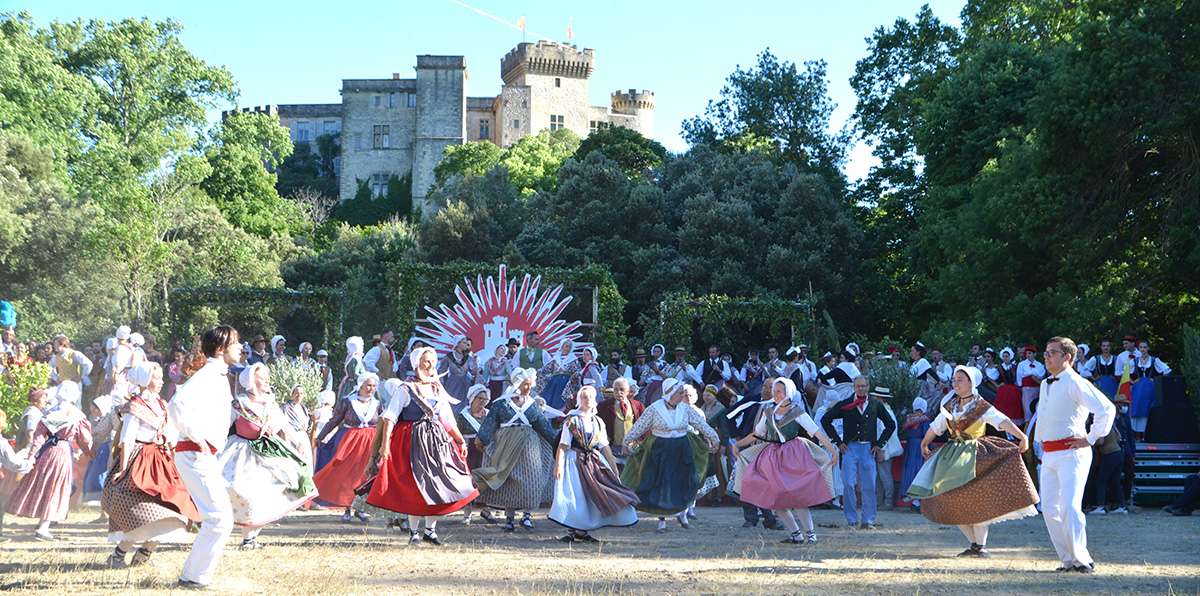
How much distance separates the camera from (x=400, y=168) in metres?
80.6

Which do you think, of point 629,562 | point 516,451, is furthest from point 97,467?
point 629,562

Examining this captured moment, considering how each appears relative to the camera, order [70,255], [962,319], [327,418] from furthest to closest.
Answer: [70,255] → [962,319] → [327,418]

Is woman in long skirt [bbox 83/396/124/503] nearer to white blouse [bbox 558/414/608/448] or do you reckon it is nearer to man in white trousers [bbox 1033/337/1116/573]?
white blouse [bbox 558/414/608/448]

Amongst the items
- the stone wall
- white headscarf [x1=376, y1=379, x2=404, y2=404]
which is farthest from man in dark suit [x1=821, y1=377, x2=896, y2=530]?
the stone wall

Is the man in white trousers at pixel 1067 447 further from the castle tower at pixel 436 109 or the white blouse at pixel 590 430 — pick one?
the castle tower at pixel 436 109

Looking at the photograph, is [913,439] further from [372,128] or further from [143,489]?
[372,128]

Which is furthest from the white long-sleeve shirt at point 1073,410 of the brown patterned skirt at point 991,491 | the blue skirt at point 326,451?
the blue skirt at point 326,451

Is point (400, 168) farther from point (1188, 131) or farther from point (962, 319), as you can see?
point (1188, 131)

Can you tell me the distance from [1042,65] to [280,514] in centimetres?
2362

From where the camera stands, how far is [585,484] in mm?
11039

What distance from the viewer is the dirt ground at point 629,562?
844cm

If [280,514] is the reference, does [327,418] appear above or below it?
above

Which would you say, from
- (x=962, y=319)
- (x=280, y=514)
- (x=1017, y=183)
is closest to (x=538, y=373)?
(x=280, y=514)

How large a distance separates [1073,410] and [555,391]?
31.7 feet
